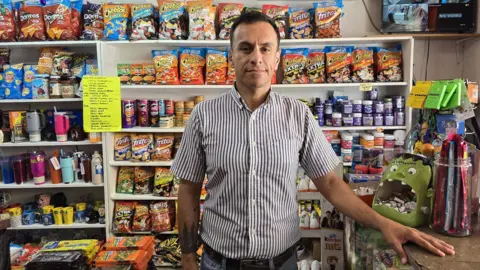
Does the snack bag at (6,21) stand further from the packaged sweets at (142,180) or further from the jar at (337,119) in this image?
the jar at (337,119)

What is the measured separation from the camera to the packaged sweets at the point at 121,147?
3500mm

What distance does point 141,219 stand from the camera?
138 inches

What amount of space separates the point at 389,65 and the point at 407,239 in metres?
2.44

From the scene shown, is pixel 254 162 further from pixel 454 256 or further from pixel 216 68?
pixel 216 68

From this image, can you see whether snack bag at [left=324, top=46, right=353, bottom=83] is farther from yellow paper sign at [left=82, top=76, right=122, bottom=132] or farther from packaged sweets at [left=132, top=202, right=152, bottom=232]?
packaged sweets at [left=132, top=202, right=152, bottom=232]

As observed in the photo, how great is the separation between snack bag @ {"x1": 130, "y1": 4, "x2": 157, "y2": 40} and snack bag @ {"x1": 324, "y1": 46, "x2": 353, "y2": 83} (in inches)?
61.6

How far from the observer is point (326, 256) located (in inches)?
75.7

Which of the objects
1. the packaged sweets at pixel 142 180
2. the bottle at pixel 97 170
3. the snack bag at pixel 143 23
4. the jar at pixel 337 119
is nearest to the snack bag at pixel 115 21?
the snack bag at pixel 143 23

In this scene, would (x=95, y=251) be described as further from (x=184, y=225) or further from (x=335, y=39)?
(x=335, y=39)

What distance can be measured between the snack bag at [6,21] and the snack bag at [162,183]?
1755mm

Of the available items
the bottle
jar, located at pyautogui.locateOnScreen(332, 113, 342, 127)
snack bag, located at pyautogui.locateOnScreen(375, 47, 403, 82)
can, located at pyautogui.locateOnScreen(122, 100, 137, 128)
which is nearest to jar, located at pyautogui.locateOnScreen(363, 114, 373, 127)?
jar, located at pyautogui.locateOnScreen(332, 113, 342, 127)

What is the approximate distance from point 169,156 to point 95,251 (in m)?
1.15

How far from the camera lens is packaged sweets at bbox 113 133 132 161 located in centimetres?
350

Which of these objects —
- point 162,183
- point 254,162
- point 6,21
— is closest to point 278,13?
point 162,183
